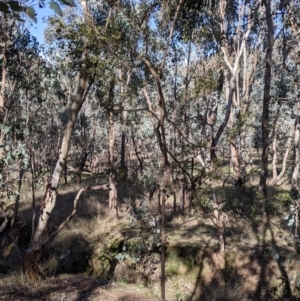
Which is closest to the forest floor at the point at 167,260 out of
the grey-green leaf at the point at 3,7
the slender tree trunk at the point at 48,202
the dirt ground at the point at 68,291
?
the dirt ground at the point at 68,291

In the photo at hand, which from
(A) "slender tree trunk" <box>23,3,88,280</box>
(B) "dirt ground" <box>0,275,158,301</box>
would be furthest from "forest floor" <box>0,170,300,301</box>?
(A) "slender tree trunk" <box>23,3,88,280</box>

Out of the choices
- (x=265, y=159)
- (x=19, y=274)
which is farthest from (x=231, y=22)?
(x=19, y=274)

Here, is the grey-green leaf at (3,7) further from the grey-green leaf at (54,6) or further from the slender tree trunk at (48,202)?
the slender tree trunk at (48,202)

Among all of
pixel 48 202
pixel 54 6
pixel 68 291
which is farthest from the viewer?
pixel 48 202

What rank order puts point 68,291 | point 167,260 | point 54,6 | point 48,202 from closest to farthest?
point 54,6, point 68,291, point 48,202, point 167,260

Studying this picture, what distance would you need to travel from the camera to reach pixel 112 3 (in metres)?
7.10

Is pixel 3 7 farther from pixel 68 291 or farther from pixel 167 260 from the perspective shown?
pixel 167 260

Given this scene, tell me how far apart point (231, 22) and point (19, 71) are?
8551 mm

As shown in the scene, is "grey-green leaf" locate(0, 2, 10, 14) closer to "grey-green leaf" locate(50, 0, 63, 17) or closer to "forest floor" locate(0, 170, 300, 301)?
"grey-green leaf" locate(50, 0, 63, 17)

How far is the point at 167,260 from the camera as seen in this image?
9094 millimetres

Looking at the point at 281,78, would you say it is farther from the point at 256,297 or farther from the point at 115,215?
the point at 256,297

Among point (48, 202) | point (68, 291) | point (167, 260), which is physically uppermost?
point (48, 202)

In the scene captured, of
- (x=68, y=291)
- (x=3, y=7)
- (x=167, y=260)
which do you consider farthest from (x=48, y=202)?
(x=3, y=7)

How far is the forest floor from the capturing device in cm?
512
